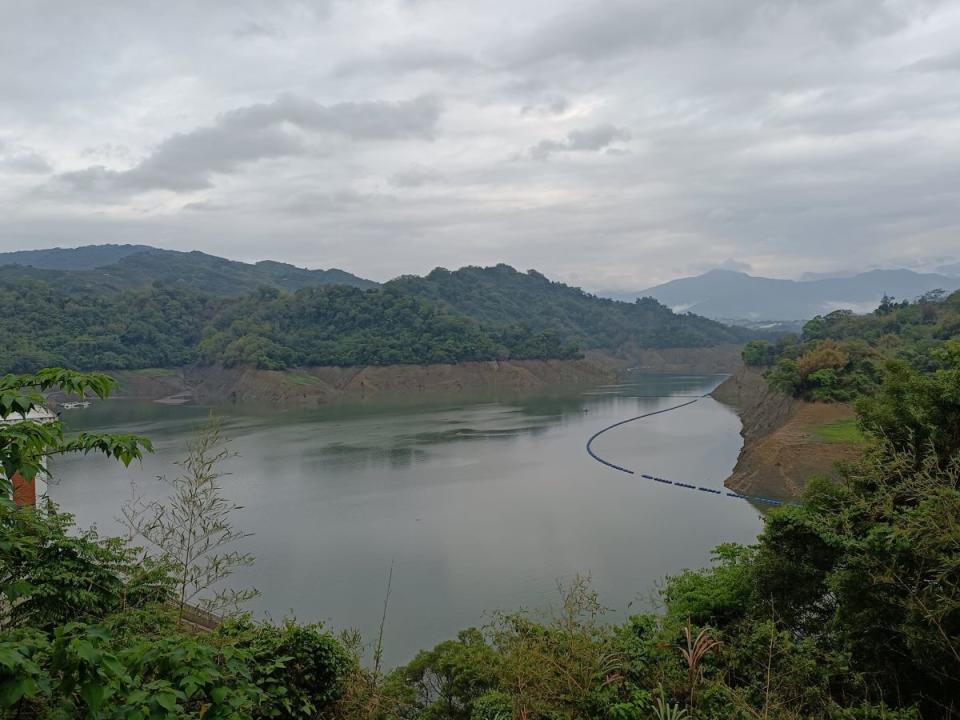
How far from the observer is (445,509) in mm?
19672

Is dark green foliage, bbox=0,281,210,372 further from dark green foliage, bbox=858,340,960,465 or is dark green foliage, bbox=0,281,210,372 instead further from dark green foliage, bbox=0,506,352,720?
dark green foliage, bbox=858,340,960,465

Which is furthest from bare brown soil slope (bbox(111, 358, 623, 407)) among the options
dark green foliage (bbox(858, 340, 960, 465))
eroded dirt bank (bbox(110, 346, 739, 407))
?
dark green foliage (bbox(858, 340, 960, 465))

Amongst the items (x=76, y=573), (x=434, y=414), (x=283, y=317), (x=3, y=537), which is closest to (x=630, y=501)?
(x=76, y=573)

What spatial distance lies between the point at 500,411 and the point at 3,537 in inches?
1717

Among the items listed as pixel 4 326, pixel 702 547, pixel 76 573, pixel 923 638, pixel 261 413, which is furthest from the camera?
pixel 4 326

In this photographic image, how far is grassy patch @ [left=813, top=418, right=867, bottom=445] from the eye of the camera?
2235 centimetres

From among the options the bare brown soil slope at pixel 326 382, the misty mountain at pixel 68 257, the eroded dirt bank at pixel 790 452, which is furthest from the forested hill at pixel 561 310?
the misty mountain at pixel 68 257

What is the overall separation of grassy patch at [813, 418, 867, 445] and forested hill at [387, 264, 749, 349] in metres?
68.3

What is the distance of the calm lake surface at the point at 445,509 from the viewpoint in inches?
504

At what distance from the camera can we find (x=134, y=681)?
222 centimetres

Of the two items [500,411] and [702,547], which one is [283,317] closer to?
[500,411]

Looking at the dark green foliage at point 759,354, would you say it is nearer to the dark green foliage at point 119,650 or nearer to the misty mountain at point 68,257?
the dark green foliage at point 119,650

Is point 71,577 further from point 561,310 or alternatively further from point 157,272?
point 157,272

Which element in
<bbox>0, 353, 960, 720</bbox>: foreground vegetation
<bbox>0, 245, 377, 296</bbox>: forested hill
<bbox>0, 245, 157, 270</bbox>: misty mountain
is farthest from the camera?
<bbox>0, 245, 157, 270</bbox>: misty mountain
